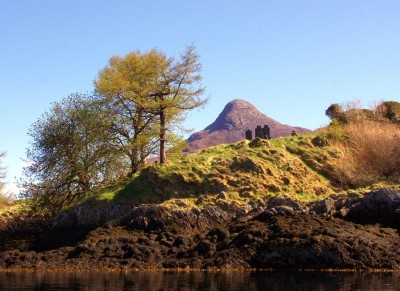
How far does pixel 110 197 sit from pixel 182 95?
11818 mm

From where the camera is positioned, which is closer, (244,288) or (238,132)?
(244,288)

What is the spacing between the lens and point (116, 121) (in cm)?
5316

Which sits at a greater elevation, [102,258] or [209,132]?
[209,132]

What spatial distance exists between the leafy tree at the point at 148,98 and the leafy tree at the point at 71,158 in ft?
5.53

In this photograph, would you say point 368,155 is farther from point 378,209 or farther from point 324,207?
point 378,209

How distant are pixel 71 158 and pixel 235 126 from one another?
136348 millimetres

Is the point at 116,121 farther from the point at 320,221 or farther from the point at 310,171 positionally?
the point at 320,221

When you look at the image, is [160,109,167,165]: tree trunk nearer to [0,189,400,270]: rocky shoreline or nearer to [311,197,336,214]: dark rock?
[0,189,400,270]: rocky shoreline

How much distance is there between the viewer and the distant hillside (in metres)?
178

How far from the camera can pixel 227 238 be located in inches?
1421

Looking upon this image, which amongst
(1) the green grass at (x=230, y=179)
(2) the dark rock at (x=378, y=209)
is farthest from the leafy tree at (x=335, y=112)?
(2) the dark rock at (x=378, y=209)

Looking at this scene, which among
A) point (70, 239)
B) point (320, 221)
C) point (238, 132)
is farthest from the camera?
point (238, 132)

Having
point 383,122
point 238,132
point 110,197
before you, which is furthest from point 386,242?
point 238,132

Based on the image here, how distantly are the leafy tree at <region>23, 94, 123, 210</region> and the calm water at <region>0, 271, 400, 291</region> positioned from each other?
20.3 meters
